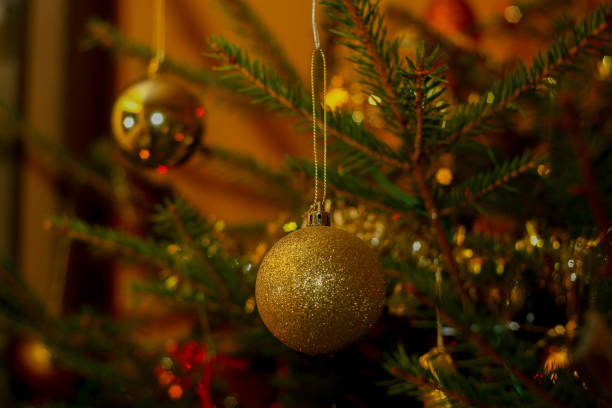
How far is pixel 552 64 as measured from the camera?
1.16 ft

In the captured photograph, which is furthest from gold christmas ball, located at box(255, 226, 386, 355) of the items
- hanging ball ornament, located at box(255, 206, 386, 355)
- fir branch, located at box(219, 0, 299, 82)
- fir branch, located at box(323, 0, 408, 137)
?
fir branch, located at box(219, 0, 299, 82)

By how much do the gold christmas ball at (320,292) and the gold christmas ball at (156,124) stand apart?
0.24 meters

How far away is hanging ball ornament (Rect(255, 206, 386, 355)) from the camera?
1.07 feet

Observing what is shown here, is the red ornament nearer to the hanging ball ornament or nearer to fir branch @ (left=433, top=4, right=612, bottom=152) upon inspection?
the hanging ball ornament

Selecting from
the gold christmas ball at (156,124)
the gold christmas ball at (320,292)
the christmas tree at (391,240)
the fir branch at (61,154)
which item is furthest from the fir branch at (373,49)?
the fir branch at (61,154)

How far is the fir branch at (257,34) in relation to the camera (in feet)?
2.04

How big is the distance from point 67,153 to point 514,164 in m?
0.68

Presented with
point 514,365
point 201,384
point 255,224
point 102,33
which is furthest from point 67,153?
point 514,365

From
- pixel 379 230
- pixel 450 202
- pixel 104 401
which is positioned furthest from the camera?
pixel 104 401

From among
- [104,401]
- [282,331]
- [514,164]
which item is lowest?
[104,401]

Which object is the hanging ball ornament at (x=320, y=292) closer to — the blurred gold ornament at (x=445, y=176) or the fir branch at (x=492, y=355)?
the fir branch at (x=492, y=355)

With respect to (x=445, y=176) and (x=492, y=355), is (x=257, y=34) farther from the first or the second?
(x=492, y=355)

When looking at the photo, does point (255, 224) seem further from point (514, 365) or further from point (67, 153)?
point (514, 365)

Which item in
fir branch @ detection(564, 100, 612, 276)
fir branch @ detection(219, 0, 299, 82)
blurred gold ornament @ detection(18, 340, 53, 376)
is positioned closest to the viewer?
fir branch @ detection(564, 100, 612, 276)
